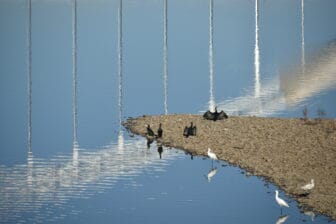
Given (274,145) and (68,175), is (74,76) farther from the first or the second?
(68,175)

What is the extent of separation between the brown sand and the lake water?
429 mm

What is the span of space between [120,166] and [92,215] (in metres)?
5.09

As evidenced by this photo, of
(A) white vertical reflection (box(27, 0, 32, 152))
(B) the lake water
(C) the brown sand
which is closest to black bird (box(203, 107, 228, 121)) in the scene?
(C) the brown sand

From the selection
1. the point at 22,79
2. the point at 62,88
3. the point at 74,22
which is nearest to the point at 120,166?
the point at 62,88

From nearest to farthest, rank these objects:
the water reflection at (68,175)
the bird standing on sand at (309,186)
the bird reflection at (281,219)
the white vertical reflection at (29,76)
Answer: the bird reflection at (281,219)
the bird standing on sand at (309,186)
the water reflection at (68,175)
the white vertical reflection at (29,76)

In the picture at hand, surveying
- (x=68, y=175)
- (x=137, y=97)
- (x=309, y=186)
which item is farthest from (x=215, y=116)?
(x=309, y=186)

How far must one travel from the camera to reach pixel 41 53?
1890 inches

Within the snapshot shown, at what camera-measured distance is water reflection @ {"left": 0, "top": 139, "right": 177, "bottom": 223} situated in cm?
2006

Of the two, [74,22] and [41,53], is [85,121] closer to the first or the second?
[41,53]

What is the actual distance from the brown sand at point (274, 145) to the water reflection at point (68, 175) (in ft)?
4.65

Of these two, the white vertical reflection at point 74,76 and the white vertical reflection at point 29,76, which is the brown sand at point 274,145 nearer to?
the white vertical reflection at point 74,76

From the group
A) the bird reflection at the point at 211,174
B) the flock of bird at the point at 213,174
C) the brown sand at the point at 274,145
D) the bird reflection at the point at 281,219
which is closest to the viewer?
the bird reflection at the point at 281,219

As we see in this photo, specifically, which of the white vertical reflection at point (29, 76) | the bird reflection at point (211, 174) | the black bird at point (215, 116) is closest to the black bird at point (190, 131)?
the black bird at point (215, 116)

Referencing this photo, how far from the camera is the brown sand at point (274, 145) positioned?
2058 cm
